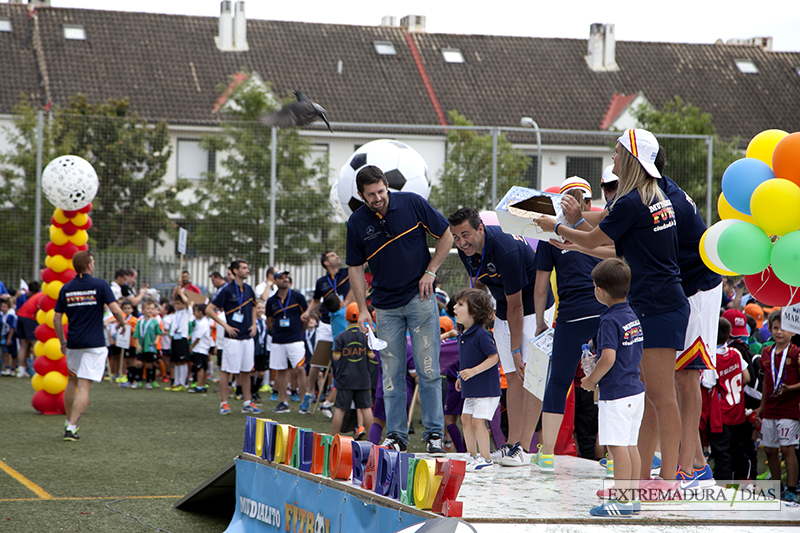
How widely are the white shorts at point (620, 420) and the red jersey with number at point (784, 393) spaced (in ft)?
10.7

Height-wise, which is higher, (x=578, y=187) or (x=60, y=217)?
(x=60, y=217)

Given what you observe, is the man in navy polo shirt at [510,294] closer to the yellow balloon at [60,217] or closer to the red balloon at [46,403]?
the yellow balloon at [60,217]

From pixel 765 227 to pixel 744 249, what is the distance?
0.50ft

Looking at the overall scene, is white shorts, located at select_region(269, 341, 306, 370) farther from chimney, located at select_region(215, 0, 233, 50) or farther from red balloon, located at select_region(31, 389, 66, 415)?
chimney, located at select_region(215, 0, 233, 50)

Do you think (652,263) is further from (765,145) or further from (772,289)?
(765,145)

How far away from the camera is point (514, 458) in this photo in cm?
550

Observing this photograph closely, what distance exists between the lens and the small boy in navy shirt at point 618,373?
425 centimetres

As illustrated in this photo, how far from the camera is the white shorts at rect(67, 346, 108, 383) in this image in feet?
30.6

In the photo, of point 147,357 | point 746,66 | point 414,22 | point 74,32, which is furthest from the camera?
point 414,22

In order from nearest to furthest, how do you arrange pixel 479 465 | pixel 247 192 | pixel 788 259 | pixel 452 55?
pixel 788 259, pixel 479 465, pixel 247 192, pixel 452 55

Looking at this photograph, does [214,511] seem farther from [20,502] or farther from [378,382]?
[378,382]

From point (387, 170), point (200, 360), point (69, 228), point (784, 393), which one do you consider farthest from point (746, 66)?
point (784, 393)

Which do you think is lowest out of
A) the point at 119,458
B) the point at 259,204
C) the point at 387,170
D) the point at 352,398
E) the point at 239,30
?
the point at 119,458

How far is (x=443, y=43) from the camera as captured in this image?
33719 mm
